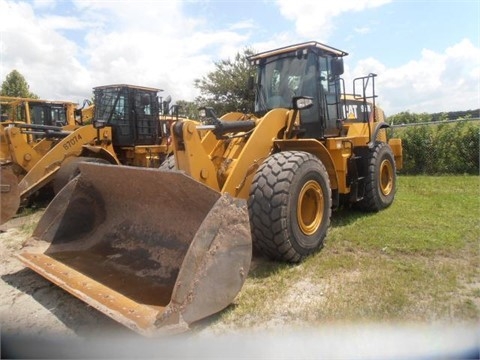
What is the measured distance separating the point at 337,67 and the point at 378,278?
3148 millimetres

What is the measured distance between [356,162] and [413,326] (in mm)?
3775

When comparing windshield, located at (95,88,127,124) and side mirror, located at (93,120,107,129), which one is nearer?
side mirror, located at (93,120,107,129)

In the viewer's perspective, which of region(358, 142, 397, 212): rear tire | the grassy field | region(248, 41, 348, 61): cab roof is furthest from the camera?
region(358, 142, 397, 212): rear tire

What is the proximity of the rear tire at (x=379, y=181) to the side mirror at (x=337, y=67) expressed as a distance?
1.52 metres

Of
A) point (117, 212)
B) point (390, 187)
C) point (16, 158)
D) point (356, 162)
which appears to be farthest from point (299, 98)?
point (16, 158)

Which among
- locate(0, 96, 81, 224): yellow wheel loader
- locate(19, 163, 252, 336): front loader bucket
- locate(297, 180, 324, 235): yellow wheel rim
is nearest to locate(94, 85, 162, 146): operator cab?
locate(0, 96, 81, 224): yellow wheel loader

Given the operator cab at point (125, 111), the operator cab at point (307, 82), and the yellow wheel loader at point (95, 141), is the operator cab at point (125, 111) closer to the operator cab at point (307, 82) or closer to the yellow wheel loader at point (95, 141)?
the yellow wheel loader at point (95, 141)

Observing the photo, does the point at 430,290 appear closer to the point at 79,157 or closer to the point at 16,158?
the point at 79,157

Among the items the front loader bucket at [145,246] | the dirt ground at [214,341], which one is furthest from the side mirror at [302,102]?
the dirt ground at [214,341]

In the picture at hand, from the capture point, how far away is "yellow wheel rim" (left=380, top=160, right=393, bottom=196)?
7.19 m

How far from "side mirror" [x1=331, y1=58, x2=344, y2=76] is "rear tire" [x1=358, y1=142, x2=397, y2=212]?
4.99 ft

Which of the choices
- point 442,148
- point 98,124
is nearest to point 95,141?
point 98,124

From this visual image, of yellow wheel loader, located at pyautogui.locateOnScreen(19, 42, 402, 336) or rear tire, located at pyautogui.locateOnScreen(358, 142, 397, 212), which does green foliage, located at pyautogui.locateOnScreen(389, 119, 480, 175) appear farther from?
yellow wheel loader, located at pyautogui.locateOnScreen(19, 42, 402, 336)

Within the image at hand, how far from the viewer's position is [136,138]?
399 inches
